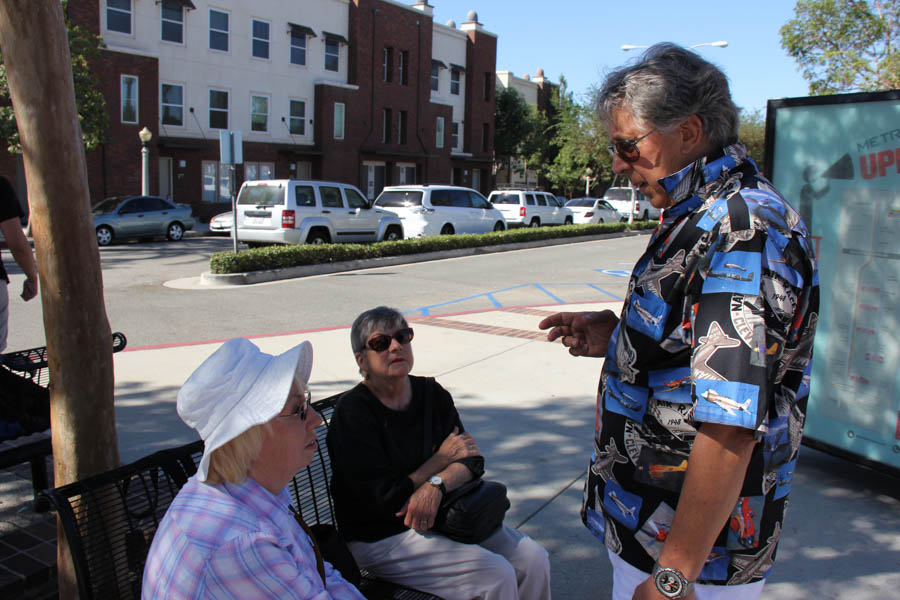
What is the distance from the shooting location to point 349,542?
2.73 metres

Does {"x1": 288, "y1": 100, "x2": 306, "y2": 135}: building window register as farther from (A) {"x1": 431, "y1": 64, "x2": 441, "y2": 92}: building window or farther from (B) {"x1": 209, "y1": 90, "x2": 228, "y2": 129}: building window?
(A) {"x1": 431, "y1": 64, "x2": 441, "y2": 92}: building window

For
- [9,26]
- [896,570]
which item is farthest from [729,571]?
[9,26]

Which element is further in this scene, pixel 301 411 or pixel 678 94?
pixel 301 411

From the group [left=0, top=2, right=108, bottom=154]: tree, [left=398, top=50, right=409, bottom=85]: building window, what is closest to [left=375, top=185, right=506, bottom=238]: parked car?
[left=0, top=2, right=108, bottom=154]: tree

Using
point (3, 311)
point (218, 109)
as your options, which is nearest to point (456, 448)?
point (3, 311)

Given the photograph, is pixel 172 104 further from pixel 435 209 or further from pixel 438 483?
pixel 438 483

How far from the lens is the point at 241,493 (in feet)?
5.89

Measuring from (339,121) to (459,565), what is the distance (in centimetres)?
3424

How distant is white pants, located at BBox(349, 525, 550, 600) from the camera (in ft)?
8.33

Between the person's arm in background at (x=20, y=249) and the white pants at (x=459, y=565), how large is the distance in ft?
10.9

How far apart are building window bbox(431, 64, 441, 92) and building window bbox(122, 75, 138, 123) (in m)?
18.4

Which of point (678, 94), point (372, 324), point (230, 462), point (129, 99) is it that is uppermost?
point (129, 99)

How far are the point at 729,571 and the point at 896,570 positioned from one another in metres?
2.28

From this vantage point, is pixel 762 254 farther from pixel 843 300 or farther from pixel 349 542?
pixel 843 300
